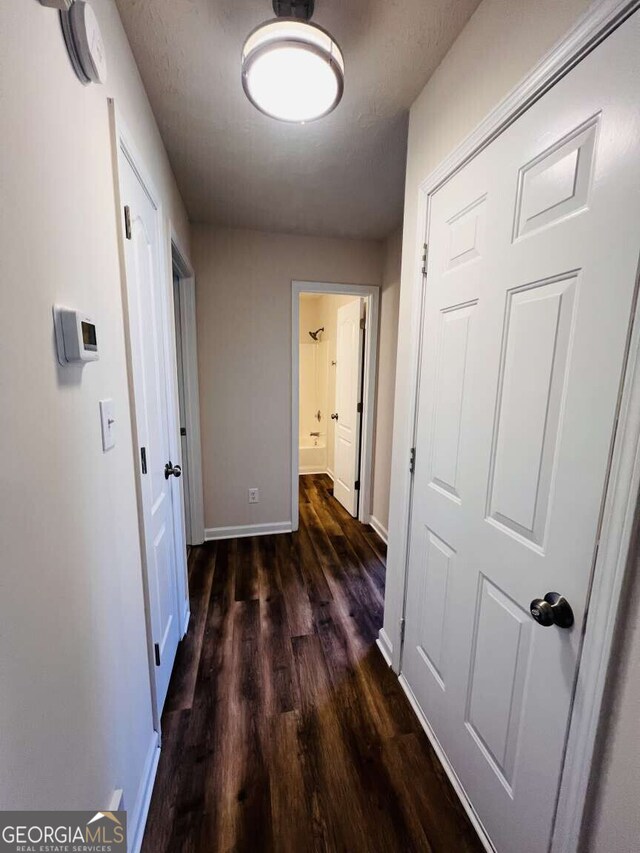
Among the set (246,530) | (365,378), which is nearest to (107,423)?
(246,530)

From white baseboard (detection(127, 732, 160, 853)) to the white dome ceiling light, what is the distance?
2.29 meters

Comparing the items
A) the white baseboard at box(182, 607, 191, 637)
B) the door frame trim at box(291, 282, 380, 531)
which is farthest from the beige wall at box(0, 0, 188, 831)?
the door frame trim at box(291, 282, 380, 531)

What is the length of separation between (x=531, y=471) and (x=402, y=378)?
812 millimetres

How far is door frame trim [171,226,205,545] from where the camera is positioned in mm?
2568

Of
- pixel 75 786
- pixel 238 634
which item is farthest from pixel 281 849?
pixel 238 634

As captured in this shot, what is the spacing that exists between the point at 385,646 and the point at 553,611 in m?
1.24

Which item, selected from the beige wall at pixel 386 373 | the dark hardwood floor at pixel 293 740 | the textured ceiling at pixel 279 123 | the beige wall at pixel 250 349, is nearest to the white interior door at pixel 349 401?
the beige wall at pixel 386 373

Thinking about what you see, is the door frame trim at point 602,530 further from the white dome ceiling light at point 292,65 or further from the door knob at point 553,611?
the white dome ceiling light at point 292,65

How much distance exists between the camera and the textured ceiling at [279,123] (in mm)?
1076

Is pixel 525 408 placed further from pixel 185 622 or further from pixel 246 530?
pixel 246 530

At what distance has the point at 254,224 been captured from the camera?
261 cm

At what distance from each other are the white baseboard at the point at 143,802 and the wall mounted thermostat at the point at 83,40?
1954 millimetres

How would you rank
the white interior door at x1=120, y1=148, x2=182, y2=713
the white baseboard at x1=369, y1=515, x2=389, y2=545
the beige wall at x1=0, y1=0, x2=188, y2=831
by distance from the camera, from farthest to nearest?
the white baseboard at x1=369, y1=515, x2=389, y2=545 → the white interior door at x1=120, y1=148, x2=182, y2=713 → the beige wall at x1=0, y1=0, x2=188, y2=831

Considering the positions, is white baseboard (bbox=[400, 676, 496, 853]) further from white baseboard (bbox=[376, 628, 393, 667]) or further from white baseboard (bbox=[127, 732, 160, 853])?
white baseboard (bbox=[127, 732, 160, 853])
